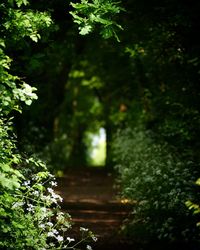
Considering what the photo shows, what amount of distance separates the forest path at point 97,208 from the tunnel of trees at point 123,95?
2.14 feet

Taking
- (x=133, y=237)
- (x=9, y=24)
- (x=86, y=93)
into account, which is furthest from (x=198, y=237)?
(x=86, y=93)

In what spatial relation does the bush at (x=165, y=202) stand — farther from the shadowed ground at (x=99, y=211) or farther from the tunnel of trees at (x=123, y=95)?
the shadowed ground at (x=99, y=211)

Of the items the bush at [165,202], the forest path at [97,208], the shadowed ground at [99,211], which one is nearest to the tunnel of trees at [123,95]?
the bush at [165,202]

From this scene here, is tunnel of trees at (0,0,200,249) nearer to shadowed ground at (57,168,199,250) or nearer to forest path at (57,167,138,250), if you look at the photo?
shadowed ground at (57,168,199,250)

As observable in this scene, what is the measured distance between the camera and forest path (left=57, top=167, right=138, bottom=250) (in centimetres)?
929

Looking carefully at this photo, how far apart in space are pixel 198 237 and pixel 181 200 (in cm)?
70

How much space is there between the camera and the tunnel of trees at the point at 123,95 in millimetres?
6082

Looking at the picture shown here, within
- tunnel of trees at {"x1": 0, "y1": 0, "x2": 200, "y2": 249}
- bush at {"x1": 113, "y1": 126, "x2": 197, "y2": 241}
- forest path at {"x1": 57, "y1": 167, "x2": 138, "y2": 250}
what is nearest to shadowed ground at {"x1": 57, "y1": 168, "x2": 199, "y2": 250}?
forest path at {"x1": 57, "y1": 167, "x2": 138, "y2": 250}

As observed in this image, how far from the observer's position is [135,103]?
23375mm

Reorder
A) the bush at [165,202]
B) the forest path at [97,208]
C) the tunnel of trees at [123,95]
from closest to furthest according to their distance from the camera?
the tunnel of trees at [123,95], the bush at [165,202], the forest path at [97,208]

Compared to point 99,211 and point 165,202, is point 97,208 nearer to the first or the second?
point 99,211

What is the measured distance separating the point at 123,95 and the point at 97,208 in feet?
47.0

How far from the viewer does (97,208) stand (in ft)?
41.2

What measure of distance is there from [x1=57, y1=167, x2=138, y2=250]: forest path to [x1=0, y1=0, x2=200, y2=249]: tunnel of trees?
653 millimetres
